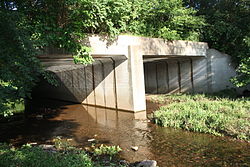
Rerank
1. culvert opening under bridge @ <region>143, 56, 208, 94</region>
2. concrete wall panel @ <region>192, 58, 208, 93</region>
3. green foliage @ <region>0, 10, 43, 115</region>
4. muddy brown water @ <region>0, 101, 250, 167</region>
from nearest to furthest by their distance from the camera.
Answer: green foliage @ <region>0, 10, 43, 115</region> < muddy brown water @ <region>0, 101, 250, 167</region> < concrete wall panel @ <region>192, 58, 208, 93</region> < culvert opening under bridge @ <region>143, 56, 208, 94</region>

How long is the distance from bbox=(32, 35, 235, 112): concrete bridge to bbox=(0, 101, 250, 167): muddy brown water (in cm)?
141

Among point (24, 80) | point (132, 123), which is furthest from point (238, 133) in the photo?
point (24, 80)

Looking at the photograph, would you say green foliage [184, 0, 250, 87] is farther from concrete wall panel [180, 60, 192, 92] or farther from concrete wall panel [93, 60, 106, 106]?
concrete wall panel [93, 60, 106, 106]

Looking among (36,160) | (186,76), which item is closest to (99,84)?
(186,76)

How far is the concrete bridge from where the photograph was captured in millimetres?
10688

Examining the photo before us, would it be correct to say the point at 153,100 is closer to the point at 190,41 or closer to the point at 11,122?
the point at 190,41

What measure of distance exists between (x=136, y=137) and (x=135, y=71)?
4.21m

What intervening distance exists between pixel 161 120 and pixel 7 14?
6.62 meters

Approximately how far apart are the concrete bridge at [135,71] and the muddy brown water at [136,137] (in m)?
1.41

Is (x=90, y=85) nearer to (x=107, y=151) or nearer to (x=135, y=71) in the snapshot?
(x=135, y=71)

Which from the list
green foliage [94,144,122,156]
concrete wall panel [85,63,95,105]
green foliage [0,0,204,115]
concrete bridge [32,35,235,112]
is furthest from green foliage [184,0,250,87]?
green foliage [94,144,122,156]

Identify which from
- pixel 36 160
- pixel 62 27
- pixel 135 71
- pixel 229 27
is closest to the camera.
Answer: pixel 36 160

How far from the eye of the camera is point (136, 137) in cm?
736

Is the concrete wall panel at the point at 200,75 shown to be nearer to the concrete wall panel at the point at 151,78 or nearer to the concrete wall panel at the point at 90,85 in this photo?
the concrete wall panel at the point at 151,78
